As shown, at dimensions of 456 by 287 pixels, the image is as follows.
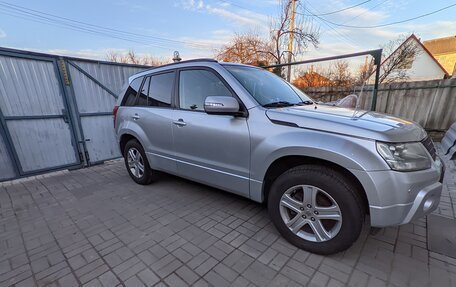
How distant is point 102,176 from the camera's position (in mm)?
4422

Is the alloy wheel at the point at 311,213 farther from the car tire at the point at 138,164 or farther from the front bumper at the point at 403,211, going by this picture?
the car tire at the point at 138,164

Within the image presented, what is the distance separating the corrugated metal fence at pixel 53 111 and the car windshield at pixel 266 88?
13.3 ft

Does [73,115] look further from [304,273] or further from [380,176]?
[380,176]

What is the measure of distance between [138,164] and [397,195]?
11.7 feet

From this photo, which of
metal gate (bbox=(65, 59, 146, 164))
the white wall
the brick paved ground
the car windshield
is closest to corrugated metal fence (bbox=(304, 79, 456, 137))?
the car windshield

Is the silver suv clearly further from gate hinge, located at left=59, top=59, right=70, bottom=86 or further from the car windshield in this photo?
gate hinge, located at left=59, top=59, right=70, bottom=86

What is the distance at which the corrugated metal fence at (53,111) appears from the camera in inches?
160

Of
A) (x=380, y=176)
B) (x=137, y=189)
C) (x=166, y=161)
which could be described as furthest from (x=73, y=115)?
(x=380, y=176)

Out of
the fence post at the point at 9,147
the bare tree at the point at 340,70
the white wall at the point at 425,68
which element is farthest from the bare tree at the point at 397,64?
the fence post at the point at 9,147

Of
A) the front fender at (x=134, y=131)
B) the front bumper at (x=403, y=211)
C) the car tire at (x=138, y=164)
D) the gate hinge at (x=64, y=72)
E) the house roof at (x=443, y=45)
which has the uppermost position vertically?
the house roof at (x=443, y=45)

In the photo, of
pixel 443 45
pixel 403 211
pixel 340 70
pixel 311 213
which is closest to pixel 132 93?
pixel 311 213

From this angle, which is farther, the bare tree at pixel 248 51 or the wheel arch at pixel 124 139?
the bare tree at pixel 248 51

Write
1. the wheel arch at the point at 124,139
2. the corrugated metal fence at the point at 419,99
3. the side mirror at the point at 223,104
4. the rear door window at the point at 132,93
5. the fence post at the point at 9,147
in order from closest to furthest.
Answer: the side mirror at the point at 223,104
the rear door window at the point at 132,93
the wheel arch at the point at 124,139
the fence post at the point at 9,147
the corrugated metal fence at the point at 419,99

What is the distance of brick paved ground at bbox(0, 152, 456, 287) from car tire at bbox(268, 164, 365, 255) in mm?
Answer: 174
